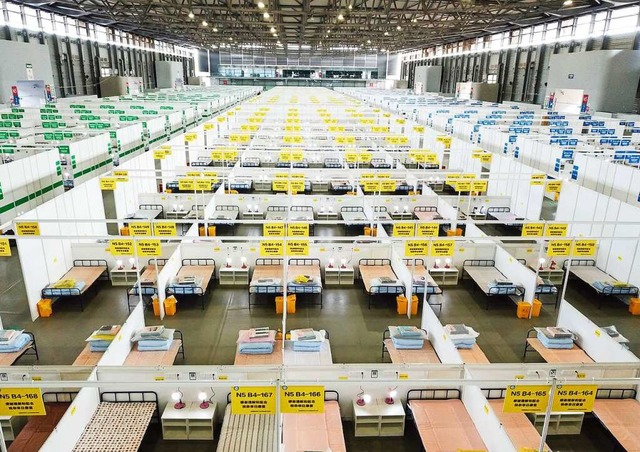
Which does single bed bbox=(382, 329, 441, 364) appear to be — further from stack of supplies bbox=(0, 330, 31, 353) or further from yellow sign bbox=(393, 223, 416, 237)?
stack of supplies bbox=(0, 330, 31, 353)

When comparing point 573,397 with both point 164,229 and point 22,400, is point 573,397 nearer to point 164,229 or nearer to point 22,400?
point 22,400

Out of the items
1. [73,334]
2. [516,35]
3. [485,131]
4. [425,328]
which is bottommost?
[73,334]

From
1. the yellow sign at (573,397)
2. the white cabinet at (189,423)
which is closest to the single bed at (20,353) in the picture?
the white cabinet at (189,423)

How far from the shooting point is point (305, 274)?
1127 cm

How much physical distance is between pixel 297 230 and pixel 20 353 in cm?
Answer: 541

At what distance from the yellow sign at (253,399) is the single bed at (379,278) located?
6.36 m

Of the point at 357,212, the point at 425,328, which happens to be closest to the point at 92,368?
the point at 425,328

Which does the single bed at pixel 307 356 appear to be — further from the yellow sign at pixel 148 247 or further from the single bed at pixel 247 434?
the yellow sign at pixel 148 247

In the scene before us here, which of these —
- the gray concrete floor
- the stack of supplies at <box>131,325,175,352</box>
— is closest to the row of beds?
the gray concrete floor

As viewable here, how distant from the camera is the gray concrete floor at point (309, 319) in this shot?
9.23m

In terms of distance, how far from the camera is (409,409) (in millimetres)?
7176

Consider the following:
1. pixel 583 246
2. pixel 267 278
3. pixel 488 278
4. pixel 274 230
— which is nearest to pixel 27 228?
pixel 274 230

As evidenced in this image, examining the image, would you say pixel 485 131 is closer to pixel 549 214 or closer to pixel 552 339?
pixel 549 214

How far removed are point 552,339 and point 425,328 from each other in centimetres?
231
